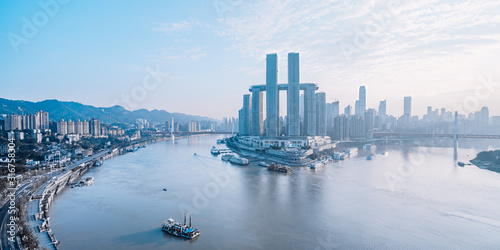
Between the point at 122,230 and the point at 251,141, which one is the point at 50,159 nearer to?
the point at 122,230

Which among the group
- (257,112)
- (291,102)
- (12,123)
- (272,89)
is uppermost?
(272,89)

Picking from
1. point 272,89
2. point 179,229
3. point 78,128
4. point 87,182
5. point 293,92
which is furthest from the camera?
point 78,128

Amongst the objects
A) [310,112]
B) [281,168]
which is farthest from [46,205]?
[310,112]

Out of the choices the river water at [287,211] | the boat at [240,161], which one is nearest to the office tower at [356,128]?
the river water at [287,211]

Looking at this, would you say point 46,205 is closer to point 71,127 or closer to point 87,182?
point 87,182

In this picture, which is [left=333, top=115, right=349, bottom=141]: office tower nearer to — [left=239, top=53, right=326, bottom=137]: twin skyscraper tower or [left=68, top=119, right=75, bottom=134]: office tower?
[left=239, top=53, right=326, bottom=137]: twin skyscraper tower

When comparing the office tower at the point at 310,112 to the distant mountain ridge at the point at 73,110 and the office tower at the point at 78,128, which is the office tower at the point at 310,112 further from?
the distant mountain ridge at the point at 73,110
